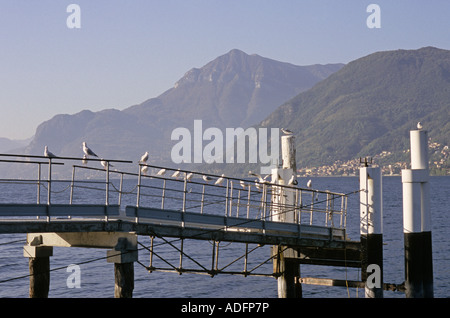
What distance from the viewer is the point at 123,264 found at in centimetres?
1836

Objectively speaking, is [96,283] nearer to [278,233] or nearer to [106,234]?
[278,233]

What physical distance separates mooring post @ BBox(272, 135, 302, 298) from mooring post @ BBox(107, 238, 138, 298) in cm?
718

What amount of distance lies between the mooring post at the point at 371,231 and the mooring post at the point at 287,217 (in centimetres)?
314

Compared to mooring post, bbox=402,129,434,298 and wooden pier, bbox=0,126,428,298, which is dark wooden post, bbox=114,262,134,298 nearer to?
wooden pier, bbox=0,126,428,298

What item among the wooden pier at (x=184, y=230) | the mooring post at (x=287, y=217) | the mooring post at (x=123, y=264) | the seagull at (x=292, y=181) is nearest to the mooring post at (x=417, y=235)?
the wooden pier at (x=184, y=230)

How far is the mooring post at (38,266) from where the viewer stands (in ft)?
69.8

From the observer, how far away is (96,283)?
4559 cm

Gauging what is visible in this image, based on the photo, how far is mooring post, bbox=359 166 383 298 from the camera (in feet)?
71.3

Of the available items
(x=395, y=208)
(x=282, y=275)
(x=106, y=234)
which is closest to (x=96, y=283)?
(x=282, y=275)

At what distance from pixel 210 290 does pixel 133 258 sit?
25872 mm

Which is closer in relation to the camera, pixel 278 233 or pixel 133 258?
pixel 133 258

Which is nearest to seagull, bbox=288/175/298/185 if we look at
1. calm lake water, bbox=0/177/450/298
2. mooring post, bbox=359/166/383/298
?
mooring post, bbox=359/166/383/298
